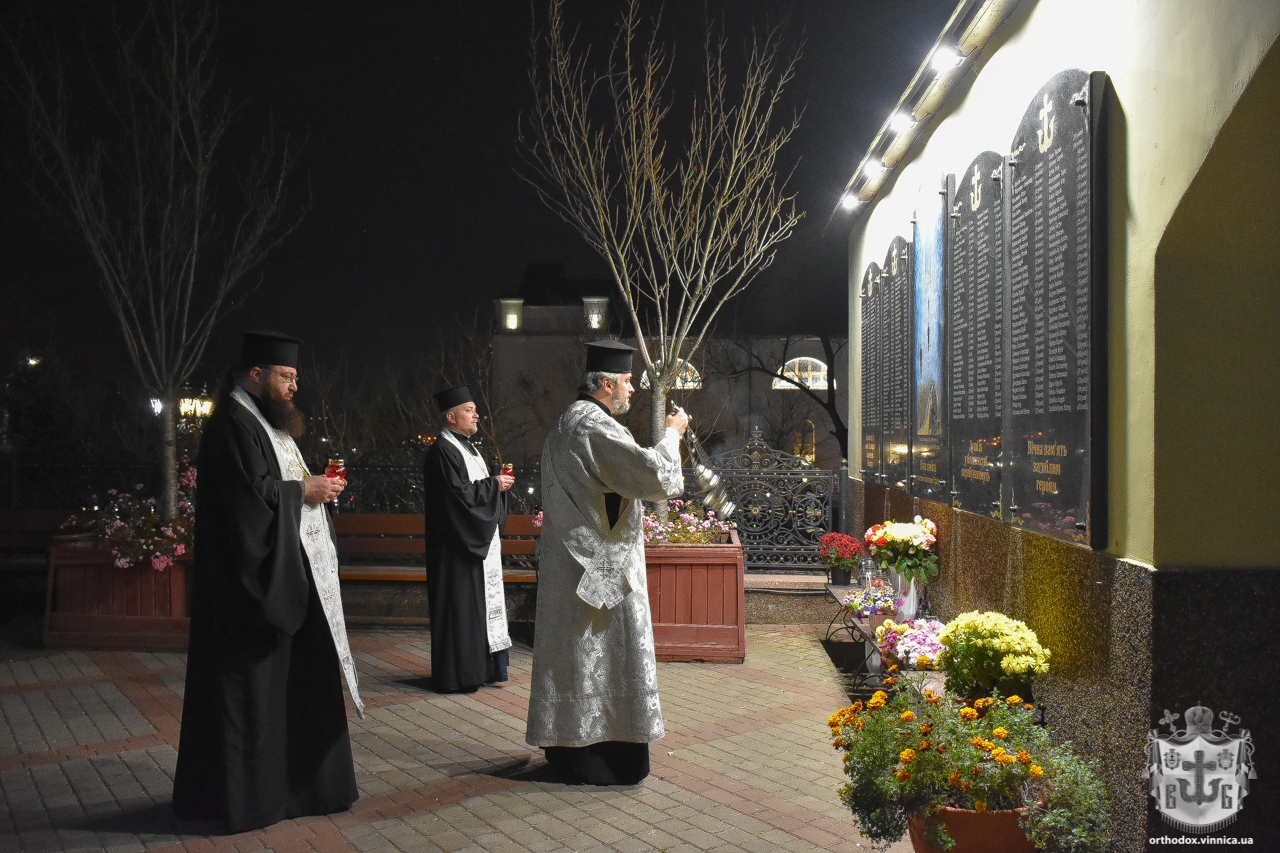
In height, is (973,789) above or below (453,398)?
below

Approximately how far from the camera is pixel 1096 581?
392cm

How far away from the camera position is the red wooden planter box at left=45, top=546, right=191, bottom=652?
8.77 metres

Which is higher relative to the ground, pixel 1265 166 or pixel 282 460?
pixel 1265 166

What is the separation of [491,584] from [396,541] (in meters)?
3.02

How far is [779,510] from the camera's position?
34.2ft

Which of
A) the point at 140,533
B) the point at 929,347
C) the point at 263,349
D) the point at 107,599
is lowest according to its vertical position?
the point at 107,599

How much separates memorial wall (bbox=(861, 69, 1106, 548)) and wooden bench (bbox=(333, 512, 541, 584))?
408 cm

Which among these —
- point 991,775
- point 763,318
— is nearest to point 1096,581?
point 991,775

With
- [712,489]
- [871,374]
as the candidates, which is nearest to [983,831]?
[712,489]

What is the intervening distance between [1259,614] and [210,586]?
4145 millimetres

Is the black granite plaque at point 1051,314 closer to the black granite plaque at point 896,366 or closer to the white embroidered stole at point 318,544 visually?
the black granite plaque at point 896,366

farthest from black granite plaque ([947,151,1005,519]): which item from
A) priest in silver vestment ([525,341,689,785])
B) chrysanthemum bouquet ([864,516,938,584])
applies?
priest in silver vestment ([525,341,689,785])

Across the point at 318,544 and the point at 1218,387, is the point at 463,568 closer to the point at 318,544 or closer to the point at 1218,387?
the point at 318,544

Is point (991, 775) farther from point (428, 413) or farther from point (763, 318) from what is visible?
point (428, 413)
